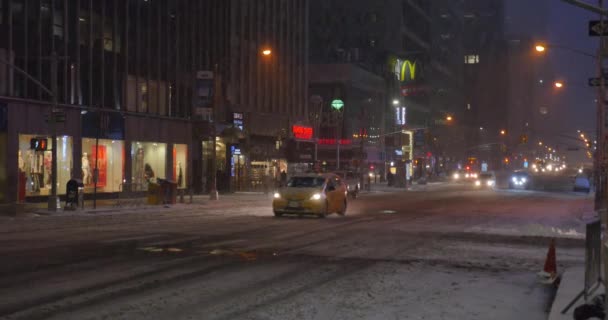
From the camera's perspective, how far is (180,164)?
48.6 meters

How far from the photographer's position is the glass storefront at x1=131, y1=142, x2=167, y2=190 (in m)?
43.2

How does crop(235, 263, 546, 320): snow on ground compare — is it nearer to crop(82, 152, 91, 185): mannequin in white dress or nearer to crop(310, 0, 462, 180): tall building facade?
crop(82, 152, 91, 185): mannequin in white dress

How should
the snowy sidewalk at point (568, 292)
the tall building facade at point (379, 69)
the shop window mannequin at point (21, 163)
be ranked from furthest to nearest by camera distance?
1. the tall building facade at point (379, 69)
2. the shop window mannequin at point (21, 163)
3. the snowy sidewalk at point (568, 292)

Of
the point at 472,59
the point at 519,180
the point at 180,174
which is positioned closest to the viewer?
the point at 180,174

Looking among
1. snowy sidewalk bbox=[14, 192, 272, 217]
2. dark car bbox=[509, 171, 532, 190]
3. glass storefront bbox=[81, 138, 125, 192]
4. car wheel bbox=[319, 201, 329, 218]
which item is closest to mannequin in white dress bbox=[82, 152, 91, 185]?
glass storefront bbox=[81, 138, 125, 192]

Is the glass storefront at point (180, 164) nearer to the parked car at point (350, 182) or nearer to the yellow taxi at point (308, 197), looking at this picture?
the parked car at point (350, 182)

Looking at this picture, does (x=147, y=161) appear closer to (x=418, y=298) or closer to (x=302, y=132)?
(x=302, y=132)

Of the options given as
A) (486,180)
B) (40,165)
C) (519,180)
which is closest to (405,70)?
(486,180)

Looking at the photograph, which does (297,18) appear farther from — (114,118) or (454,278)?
(454,278)

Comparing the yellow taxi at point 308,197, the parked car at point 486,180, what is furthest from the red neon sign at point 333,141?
the yellow taxi at point 308,197

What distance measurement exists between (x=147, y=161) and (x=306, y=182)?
20.7 m

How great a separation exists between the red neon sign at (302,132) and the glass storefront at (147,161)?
18.7 m

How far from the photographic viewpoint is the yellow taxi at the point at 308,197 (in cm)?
2600

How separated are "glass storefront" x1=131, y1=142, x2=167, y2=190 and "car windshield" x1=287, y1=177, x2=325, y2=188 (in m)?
16.8
